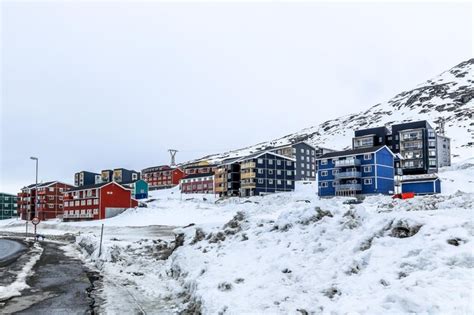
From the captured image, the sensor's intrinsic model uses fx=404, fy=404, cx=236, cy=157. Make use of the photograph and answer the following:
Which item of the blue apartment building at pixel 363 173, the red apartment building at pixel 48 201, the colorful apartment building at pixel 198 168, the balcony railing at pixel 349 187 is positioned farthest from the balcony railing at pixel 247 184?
the red apartment building at pixel 48 201

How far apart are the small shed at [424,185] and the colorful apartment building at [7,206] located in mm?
149734

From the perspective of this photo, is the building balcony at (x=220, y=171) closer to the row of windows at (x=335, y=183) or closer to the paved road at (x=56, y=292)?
the row of windows at (x=335, y=183)

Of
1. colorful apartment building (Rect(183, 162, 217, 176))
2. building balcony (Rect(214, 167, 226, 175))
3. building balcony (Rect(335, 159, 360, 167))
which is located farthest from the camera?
colorful apartment building (Rect(183, 162, 217, 176))

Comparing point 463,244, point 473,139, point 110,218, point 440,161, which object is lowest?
point 110,218

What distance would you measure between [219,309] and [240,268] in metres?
4.69

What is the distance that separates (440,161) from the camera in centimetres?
11981

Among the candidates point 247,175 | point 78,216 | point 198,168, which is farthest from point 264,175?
point 78,216

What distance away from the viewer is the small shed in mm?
74875

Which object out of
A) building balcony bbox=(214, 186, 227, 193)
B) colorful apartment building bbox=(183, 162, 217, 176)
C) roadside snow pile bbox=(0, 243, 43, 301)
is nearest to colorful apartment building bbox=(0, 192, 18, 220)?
colorful apartment building bbox=(183, 162, 217, 176)

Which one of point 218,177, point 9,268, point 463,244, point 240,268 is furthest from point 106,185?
point 463,244

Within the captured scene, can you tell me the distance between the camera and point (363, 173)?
85062mm

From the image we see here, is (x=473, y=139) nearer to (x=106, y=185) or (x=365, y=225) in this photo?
(x=106, y=185)

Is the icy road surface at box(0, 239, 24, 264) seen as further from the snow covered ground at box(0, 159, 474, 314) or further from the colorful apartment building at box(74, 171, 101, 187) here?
the colorful apartment building at box(74, 171, 101, 187)

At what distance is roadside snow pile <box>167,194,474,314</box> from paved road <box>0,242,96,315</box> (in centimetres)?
451
